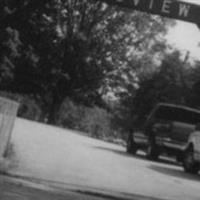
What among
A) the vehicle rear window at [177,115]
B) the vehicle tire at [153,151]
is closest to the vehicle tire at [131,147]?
the vehicle rear window at [177,115]

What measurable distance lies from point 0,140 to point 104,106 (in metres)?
50.8

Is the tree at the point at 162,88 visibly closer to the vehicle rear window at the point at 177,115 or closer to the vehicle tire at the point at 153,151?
the vehicle rear window at the point at 177,115

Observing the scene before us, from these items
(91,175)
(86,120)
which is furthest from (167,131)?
(86,120)

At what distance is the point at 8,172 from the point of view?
36.8 feet

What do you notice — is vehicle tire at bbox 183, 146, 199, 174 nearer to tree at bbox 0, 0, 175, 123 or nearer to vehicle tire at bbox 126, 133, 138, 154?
vehicle tire at bbox 126, 133, 138, 154

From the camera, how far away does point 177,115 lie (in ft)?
84.3

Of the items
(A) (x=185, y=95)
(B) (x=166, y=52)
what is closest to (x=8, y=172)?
(A) (x=185, y=95)

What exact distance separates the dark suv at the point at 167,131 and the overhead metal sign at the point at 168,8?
962 centimetres

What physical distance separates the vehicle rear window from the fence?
476 inches

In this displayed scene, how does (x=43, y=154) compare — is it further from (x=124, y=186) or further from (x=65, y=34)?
(x=65, y=34)

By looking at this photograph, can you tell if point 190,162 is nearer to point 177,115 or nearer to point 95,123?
point 177,115

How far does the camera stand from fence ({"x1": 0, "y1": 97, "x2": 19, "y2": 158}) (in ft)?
41.2

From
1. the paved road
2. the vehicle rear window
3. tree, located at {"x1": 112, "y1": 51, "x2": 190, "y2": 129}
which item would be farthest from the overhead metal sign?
tree, located at {"x1": 112, "y1": 51, "x2": 190, "y2": 129}

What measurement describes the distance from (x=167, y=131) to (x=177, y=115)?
1685 mm
